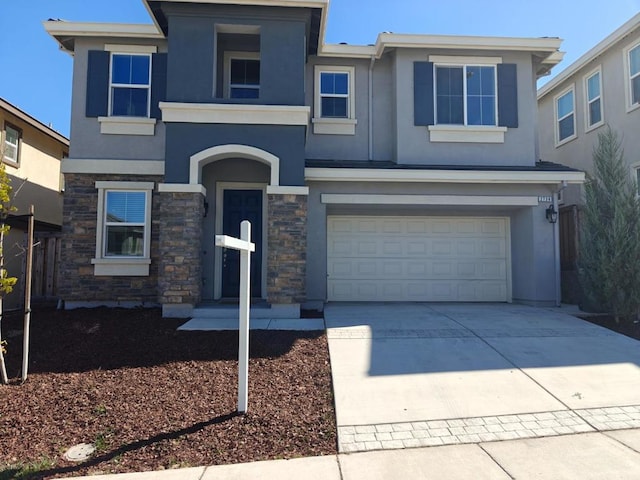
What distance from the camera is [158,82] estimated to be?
10.3 meters

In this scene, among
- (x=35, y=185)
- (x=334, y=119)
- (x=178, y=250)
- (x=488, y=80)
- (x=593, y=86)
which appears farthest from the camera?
(x=593, y=86)

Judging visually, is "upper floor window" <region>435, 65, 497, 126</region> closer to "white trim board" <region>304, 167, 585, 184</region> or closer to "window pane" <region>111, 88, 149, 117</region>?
"white trim board" <region>304, 167, 585, 184</region>

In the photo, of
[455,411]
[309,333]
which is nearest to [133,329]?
[309,333]

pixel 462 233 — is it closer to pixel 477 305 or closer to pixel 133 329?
pixel 477 305

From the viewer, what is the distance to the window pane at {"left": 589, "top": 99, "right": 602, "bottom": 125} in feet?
42.2

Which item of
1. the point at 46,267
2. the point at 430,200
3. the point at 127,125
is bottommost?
the point at 46,267

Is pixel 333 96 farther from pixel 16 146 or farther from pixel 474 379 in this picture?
pixel 16 146

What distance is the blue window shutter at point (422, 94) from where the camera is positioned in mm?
10797

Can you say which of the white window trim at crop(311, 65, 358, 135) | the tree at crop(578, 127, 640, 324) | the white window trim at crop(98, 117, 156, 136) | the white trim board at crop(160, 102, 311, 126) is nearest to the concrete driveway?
the tree at crop(578, 127, 640, 324)

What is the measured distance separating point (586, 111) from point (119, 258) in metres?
13.8

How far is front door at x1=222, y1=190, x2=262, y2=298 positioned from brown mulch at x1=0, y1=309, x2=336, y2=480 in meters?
2.96

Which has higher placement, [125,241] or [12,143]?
[12,143]

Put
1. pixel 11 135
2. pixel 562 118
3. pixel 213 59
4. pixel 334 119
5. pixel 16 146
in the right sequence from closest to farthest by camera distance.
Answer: pixel 213 59, pixel 334 119, pixel 11 135, pixel 16 146, pixel 562 118

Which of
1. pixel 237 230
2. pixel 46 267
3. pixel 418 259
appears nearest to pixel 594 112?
pixel 418 259
